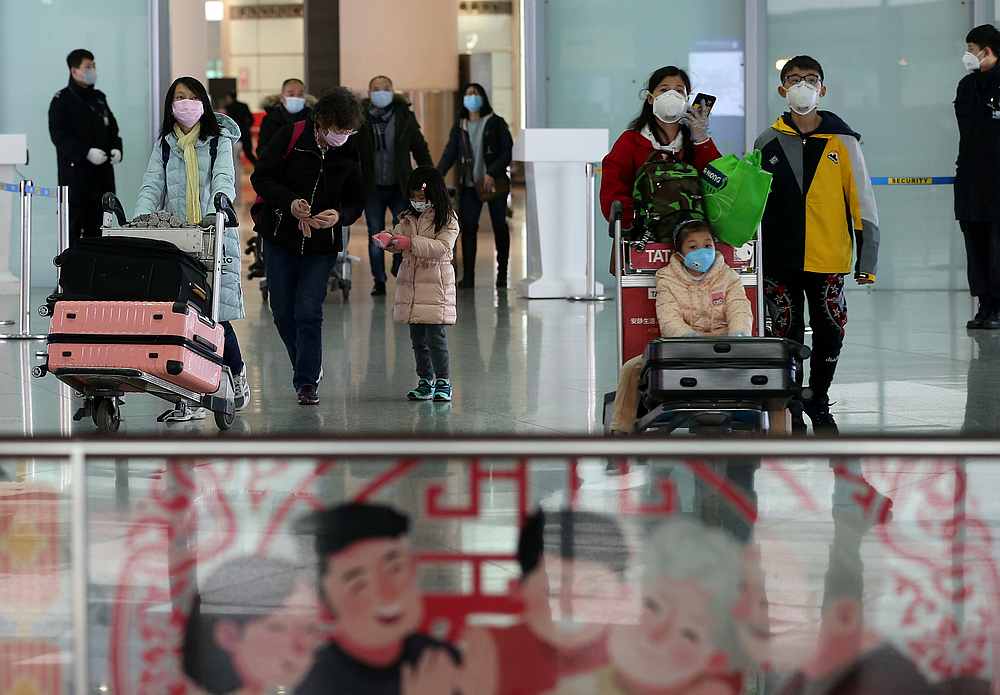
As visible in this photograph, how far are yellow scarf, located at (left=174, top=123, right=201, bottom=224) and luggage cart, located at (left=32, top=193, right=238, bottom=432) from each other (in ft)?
1.03

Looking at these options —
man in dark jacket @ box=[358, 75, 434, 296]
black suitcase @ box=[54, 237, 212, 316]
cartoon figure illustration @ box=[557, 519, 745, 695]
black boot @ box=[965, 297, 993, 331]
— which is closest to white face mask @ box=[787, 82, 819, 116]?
black suitcase @ box=[54, 237, 212, 316]

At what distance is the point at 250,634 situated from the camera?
2947 millimetres

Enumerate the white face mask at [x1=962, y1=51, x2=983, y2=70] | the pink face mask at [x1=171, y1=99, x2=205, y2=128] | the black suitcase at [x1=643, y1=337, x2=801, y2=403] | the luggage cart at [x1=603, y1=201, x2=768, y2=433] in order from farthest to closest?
the white face mask at [x1=962, y1=51, x2=983, y2=70] < the pink face mask at [x1=171, y1=99, x2=205, y2=128] < the luggage cart at [x1=603, y1=201, x2=768, y2=433] < the black suitcase at [x1=643, y1=337, x2=801, y2=403]

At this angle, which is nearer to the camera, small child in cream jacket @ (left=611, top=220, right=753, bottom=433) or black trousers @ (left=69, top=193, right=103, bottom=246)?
small child in cream jacket @ (left=611, top=220, right=753, bottom=433)

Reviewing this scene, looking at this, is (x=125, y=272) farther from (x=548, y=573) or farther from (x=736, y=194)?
(x=548, y=573)

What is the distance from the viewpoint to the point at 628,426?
20.3ft

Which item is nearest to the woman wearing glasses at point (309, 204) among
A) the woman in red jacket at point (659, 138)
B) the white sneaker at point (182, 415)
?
the white sneaker at point (182, 415)

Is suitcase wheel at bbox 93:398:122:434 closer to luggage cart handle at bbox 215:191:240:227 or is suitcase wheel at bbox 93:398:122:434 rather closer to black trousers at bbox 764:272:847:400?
luggage cart handle at bbox 215:191:240:227

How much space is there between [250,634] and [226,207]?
4.37 m

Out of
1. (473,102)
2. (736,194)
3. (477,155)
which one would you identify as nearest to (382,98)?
(473,102)

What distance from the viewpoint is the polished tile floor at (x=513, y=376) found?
7.38 m

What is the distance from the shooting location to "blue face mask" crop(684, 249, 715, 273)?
6.22m

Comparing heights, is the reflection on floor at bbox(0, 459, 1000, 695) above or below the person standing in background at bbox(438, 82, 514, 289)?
below

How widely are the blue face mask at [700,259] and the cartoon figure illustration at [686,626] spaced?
3408 mm
